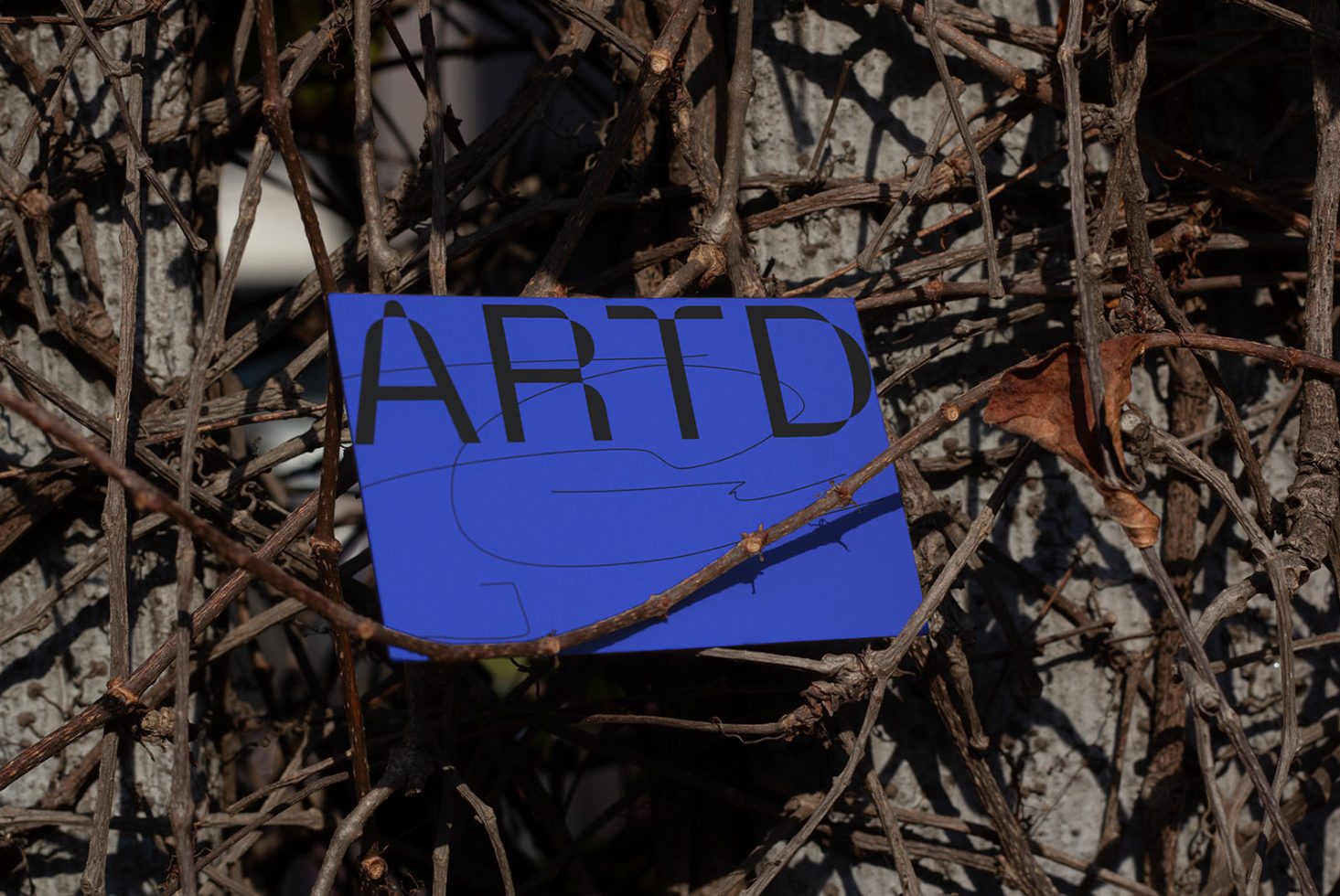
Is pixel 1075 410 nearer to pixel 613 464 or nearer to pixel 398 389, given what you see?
pixel 613 464

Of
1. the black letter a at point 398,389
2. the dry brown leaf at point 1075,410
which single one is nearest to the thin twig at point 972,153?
the dry brown leaf at point 1075,410

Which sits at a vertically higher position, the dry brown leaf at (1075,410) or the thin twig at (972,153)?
the thin twig at (972,153)

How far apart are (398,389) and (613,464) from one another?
167mm

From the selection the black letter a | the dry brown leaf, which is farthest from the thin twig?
the black letter a

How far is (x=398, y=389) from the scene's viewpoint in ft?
2.73

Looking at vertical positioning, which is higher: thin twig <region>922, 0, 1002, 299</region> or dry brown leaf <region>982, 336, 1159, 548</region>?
thin twig <region>922, 0, 1002, 299</region>

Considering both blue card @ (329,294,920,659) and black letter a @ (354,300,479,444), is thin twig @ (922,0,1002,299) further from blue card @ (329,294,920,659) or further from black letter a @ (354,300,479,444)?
black letter a @ (354,300,479,444)

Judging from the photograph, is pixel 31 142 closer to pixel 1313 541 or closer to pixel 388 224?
pixel 388 224

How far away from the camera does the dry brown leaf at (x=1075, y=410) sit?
0.86 metres

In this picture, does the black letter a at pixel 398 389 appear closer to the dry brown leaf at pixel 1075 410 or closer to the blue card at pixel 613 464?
the blue card at pixel 613 464

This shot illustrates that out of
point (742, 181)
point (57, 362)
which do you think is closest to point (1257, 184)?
point (742, 181)

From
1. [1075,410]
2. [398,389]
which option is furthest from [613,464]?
[1075,410]

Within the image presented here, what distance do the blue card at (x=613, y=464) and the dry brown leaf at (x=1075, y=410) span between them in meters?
0.12

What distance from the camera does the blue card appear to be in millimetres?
809
